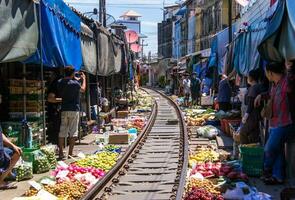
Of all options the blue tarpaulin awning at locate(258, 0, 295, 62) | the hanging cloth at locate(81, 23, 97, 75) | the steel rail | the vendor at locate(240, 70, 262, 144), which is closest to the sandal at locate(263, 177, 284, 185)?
the blue tarpaulin awning at locate(258, 0, 295, 62)

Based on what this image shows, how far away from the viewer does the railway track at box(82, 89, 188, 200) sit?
344 inches

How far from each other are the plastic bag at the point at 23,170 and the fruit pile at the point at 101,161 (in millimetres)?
1265

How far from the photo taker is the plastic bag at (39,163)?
10.3 m

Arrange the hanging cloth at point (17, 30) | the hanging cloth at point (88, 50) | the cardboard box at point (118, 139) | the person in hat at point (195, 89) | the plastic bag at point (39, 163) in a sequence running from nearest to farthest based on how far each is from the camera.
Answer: the hanging cloth at point (17, 30) < the plastic bag at point (39, 163) < the cardboard box at point (118, 139) < the hanging cloth at point (88, 50) < the person in hat at point (195, 89)

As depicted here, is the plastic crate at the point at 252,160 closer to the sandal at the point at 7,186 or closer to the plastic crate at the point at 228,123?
the sandal at the point at 7,186

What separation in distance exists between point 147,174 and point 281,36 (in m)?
3.94

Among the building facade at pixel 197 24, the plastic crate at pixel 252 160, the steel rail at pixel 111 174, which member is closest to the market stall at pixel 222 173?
the plastic crate at pixel 252 160

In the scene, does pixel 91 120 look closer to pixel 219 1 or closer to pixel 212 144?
pixel 212 144

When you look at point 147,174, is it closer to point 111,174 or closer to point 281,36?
point 111,174

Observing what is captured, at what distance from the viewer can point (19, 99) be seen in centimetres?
1162

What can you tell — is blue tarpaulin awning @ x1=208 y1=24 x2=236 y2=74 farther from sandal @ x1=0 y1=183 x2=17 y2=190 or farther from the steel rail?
sandal @ x1=0 y1=183 x2=17 y2=190

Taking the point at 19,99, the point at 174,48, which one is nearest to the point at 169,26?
the point at 174,48

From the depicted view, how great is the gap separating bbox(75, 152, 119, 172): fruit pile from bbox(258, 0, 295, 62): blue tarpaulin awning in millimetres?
3935

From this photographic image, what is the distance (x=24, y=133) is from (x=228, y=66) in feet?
33.8
